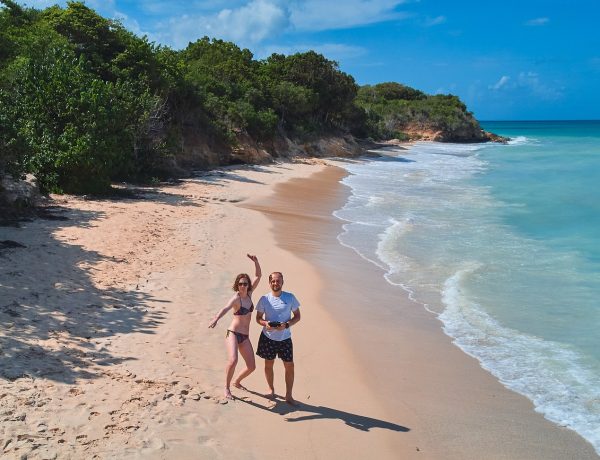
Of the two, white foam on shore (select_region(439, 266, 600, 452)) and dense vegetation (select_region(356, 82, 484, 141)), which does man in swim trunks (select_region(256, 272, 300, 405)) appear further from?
A: dense vegetation (select_region(356, 82, 484, 141))

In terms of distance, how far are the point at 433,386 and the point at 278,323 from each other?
233 cm

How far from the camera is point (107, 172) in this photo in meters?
17.9

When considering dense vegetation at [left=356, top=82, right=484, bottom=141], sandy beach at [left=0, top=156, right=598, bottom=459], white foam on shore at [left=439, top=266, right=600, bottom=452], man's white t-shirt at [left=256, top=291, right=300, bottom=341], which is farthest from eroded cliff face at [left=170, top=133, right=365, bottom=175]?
dense vegetation at [left=356, top=82, right=484, bottom=141]

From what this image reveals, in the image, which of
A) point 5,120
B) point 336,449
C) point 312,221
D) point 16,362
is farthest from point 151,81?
point 336,449

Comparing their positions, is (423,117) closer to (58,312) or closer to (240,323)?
(58,312)

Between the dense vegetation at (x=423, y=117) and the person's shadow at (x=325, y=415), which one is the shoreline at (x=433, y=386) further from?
the dense vegetation at (x=423, y=117)

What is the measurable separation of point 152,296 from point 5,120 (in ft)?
20.3

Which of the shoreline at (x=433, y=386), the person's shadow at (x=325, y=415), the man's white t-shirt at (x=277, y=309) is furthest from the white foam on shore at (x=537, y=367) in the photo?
the man's white t-shirt at (x=277, y=309)

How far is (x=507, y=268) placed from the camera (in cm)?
1314

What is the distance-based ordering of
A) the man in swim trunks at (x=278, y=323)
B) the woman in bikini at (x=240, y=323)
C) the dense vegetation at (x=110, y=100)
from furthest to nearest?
the dense vegetation at (x=110, y=100), the woman in bikini at (x=240, y=323), the man in swim trunks at (x=278, y=323)

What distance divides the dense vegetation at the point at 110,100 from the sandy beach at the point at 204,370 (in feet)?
16.3

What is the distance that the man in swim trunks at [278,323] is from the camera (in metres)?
6.04

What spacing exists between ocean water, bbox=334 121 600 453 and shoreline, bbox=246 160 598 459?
0.84 ft

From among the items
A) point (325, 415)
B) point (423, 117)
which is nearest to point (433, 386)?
point (325, 415)
